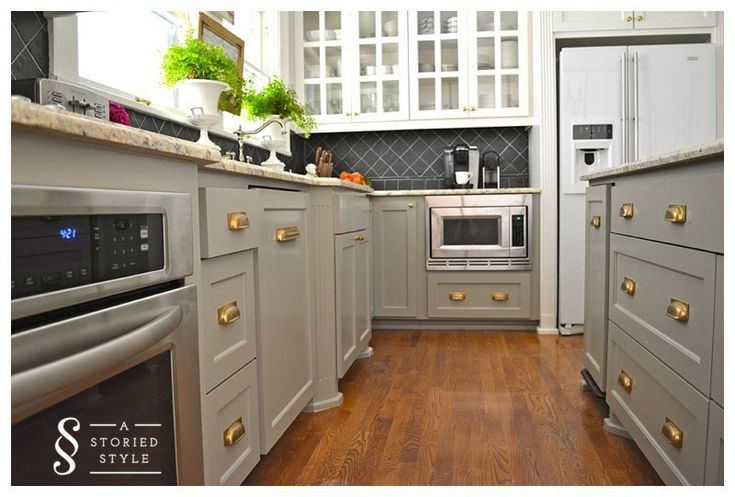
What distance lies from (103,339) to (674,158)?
1.31 m

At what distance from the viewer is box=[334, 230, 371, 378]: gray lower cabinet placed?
259cm

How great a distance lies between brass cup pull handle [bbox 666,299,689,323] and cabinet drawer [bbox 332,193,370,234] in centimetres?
136

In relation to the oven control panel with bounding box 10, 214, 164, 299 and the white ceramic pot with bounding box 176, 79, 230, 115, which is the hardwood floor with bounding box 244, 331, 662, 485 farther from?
the white ceramic pot with bounding box 176, 79, 230, 115

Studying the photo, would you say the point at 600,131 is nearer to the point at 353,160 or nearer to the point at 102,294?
the point at 353,160

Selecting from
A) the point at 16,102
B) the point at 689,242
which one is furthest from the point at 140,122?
the point at 689,242

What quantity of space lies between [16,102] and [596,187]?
2195 mm

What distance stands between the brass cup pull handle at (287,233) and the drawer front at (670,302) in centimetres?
110

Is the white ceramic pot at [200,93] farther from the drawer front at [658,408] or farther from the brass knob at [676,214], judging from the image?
the drawer front at [658,408]

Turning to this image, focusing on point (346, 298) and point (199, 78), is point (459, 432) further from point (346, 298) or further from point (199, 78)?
point (199, 78)

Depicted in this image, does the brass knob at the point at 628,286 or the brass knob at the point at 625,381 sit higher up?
the brass knob at the point at 628,286

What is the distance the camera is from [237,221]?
1.52 metres

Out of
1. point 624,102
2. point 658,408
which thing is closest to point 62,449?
point 658,408

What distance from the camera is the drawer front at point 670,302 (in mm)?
1338

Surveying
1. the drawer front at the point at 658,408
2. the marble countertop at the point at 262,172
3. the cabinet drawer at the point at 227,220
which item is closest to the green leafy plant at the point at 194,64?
the marble countertop at the point at 262,172
